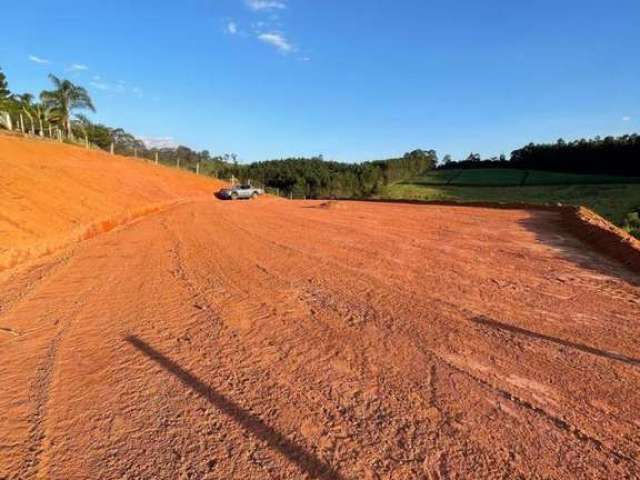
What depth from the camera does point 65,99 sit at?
44438 millimetres

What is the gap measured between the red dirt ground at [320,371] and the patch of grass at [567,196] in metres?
24.9

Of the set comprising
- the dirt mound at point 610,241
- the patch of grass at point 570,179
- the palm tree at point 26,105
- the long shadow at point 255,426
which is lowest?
the long shadow at point 255,426

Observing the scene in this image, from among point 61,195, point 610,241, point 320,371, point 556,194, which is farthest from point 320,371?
point 556,194

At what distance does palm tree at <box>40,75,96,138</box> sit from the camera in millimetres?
43625

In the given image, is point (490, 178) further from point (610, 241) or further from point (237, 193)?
point (610, 241)

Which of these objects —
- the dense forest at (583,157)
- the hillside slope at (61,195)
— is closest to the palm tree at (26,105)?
the hillside slope at (61,195)

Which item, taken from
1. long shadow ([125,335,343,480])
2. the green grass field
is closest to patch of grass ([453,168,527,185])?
the green grass field

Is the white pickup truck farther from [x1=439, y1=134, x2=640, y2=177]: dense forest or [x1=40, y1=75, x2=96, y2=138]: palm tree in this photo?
[x1=439, y1=134, x2=640, y2=177]: dense forest

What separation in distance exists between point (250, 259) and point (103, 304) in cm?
363

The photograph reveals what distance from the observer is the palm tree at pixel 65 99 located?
43.6 meters

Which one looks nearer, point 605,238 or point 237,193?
point 605,238

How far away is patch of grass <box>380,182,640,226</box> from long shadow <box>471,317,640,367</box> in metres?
25.3

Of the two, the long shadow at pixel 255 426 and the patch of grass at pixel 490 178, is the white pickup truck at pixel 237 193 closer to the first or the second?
the long shadow at pixel 255 426

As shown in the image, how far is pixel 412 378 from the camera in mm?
4305
